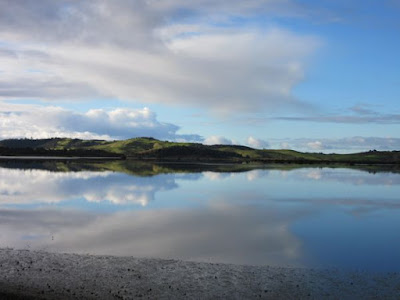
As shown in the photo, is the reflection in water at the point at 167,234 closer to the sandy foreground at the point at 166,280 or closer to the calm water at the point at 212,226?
the calm water at the point at 212,226

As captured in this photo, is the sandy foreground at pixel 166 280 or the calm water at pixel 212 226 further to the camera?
the calm water at pixel 212 226

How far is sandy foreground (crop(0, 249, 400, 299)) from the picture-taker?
14.7 meters

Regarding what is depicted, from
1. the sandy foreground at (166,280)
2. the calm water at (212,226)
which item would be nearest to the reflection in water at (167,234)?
the calm water at (212,226)

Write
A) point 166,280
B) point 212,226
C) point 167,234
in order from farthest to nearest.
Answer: point 212,226, point 167,234, point 166,280

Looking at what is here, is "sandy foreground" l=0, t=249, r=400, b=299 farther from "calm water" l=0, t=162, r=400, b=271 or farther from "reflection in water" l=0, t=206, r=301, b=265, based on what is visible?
"reflection in water" l=0, t=206, r=301, b=265

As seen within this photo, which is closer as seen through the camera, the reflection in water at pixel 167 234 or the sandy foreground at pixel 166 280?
the sandy foreground at pixel 166 280

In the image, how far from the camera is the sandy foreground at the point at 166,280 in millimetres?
14727

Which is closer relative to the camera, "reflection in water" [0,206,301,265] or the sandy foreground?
the sandy foreground

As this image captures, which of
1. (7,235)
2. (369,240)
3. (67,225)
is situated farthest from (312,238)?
(7,235)

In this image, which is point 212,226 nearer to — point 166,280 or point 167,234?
point 167,234

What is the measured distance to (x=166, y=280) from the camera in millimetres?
16344

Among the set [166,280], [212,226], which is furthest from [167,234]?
[166,280]

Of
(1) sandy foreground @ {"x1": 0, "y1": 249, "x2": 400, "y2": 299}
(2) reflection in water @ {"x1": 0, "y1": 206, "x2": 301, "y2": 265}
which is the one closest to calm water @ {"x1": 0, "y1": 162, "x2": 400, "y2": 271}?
(2) reflection in water @ {"x1": 0, "y1": 206, "x2": 301, "y2": 265}

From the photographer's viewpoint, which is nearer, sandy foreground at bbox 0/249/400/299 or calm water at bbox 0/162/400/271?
sandy foreground at bbox 0/249/400/299
